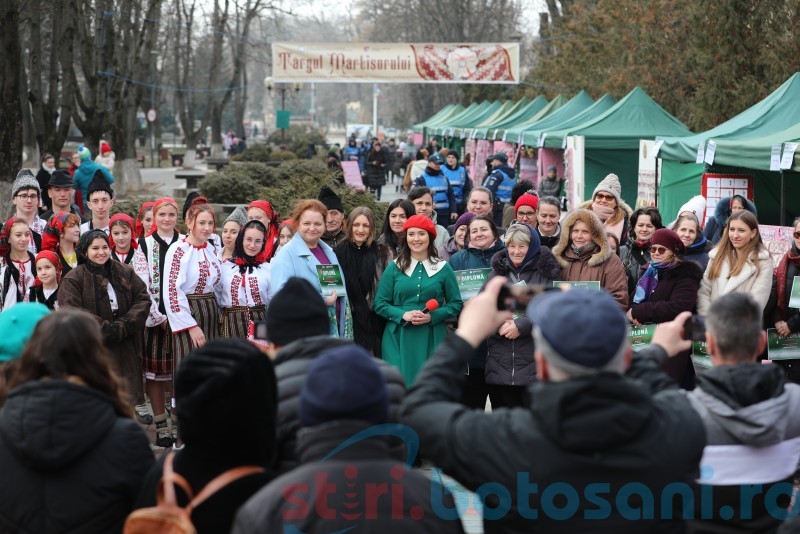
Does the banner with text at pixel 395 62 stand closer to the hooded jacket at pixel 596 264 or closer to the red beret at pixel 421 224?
the red beret at pixel 421 224

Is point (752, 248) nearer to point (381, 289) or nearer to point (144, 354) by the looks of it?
point (381, 289)

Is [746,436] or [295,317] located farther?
[295,317]

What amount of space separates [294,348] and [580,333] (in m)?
1.21

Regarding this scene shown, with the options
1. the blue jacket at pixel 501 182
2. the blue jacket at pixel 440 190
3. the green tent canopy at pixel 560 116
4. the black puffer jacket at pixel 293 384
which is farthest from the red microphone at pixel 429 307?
the green tent canopy at pixel 560 116

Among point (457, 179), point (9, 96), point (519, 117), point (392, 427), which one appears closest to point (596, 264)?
point (392, 427)

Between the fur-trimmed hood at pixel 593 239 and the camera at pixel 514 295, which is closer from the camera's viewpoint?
the camera at pixel 514 295

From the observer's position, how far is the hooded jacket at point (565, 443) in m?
2.83

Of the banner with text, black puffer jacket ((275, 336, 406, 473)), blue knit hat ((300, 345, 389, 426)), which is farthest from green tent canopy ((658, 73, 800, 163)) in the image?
the banner with text

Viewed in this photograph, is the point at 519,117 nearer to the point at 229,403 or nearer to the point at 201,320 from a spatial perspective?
the point at 201,320

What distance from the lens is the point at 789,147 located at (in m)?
10.3

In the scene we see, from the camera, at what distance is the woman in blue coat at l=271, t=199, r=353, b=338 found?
713cm

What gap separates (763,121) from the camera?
1245 cm

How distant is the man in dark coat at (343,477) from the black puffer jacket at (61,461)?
77 centimetres

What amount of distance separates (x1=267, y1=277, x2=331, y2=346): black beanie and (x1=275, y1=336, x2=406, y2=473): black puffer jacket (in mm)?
79
